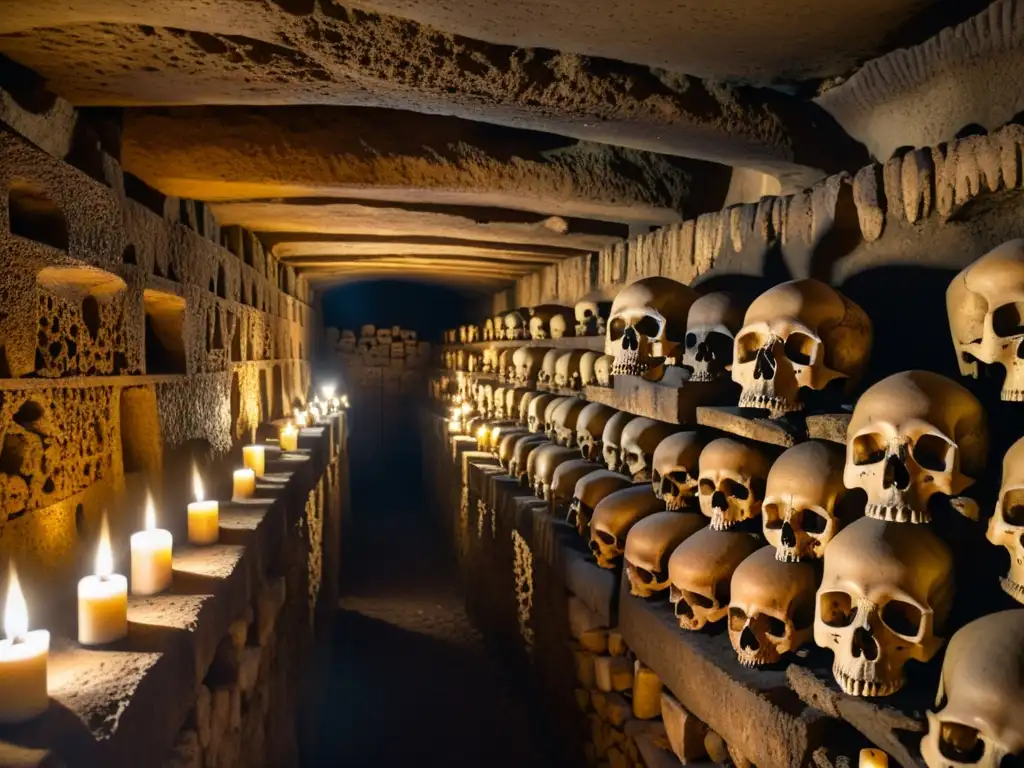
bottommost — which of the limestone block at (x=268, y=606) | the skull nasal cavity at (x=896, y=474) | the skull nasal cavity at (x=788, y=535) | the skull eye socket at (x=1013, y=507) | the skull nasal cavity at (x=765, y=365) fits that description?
the limestone block at (x=268, y=606)

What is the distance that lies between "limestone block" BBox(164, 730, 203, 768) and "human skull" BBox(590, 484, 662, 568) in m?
1.84

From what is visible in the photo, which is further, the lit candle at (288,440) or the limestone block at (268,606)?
the lit candle at (288,440)

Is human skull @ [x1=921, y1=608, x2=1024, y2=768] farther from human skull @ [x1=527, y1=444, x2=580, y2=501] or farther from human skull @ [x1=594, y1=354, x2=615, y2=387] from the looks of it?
human skull @ [x1=527, y1=444, x2=580, y2=501]

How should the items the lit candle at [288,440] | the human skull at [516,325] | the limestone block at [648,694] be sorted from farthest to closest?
the human skull at [516,325] < the lit candle at [288,440] < the limestone block at [648,694]

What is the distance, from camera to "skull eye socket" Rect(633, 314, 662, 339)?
346cm

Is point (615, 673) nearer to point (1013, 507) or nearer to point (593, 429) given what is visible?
point (593, 429)

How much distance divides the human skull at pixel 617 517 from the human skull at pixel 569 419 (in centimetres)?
136

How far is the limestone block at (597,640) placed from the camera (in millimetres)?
3592

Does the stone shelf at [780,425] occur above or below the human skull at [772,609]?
above

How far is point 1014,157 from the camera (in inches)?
82.8

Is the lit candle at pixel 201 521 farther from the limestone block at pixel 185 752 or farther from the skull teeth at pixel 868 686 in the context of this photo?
the skull teeth at pixel 868 686

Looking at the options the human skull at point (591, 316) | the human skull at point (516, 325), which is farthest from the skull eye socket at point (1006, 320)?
the human skull at point (516, 325)

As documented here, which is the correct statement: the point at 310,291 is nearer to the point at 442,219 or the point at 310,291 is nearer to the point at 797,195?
the point at 442,219

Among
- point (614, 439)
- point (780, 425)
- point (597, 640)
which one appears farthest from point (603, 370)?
point (780, 425)
